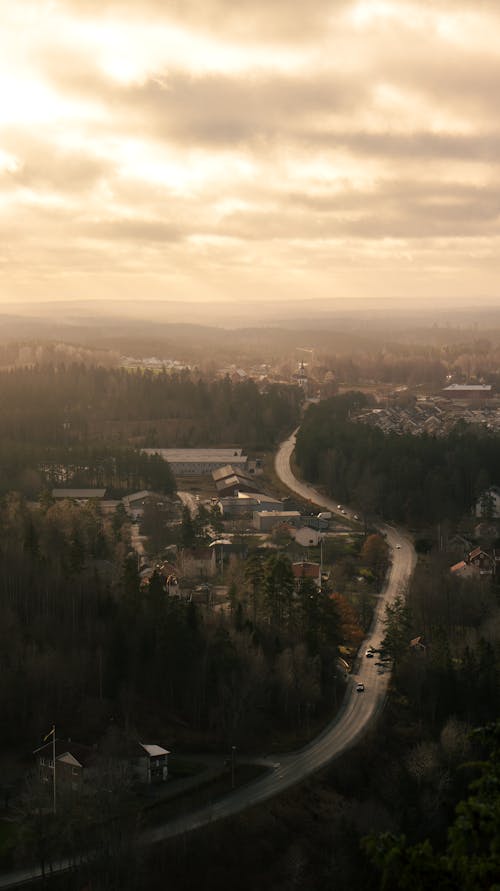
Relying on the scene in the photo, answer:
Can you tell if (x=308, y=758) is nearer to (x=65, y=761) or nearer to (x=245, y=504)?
(x=65, y=761)

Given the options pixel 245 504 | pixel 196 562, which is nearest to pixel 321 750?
pixel 196 562

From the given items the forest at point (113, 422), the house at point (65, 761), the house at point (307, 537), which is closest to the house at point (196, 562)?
the house at point (307, 537)

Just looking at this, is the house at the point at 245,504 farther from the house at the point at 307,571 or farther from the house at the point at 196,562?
the house at the point at 307,571

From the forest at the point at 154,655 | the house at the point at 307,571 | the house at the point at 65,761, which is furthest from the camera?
the house at the point at 307,571

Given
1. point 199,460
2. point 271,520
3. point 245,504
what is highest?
point 199,460

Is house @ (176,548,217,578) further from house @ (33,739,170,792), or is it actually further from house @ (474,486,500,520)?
house @ (474,486,500,520)

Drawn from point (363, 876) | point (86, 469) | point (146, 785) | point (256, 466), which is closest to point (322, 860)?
point (363, 876)

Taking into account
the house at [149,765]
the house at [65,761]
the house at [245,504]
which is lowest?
the house at [149,765]

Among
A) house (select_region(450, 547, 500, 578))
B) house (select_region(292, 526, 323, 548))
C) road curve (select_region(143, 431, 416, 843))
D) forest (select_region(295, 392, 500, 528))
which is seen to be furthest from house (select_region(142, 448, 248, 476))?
road curve (select_region(143, 431, 416, 843))

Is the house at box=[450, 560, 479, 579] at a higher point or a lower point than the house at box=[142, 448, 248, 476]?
lower
